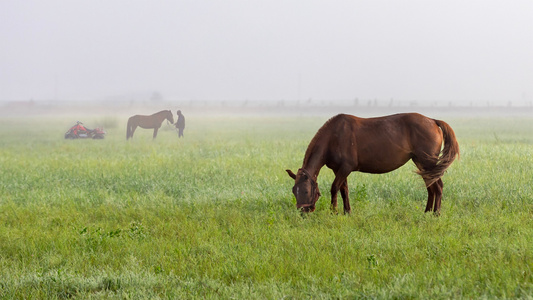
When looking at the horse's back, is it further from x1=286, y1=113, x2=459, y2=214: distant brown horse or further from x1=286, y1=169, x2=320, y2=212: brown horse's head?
x1=286, y1=169, x2=320, y2=212: brown horse's head

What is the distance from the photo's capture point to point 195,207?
9.98m

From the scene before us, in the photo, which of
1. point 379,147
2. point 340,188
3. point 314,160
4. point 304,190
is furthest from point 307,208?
point 379,147

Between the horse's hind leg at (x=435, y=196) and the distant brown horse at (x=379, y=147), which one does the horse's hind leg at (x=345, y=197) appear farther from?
the horse's hind leg at (x=435, y=196)

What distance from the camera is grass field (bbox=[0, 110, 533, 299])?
545cm

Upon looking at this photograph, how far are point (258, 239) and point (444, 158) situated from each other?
11.7ft

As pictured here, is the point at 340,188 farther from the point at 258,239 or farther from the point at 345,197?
the point at 258,239

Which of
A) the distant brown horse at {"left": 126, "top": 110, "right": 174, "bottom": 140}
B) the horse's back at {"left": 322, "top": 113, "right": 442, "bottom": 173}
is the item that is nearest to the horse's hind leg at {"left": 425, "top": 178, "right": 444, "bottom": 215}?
the horse's back at {"left": 322, "top": 113, "right": 442, "bottom": 173}

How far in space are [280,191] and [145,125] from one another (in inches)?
714

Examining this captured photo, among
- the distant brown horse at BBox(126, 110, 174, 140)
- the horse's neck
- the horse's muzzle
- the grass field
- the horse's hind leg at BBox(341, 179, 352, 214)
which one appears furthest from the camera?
the distant brown horse at BBox(126, 110, 174, 140)

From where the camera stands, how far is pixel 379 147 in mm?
8359

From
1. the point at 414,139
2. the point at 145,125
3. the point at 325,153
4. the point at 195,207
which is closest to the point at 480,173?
the point at 414,139

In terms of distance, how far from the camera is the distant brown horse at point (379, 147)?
8227 millimetres

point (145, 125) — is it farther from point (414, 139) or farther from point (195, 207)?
point (414, 139)

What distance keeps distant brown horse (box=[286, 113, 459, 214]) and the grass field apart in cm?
54
